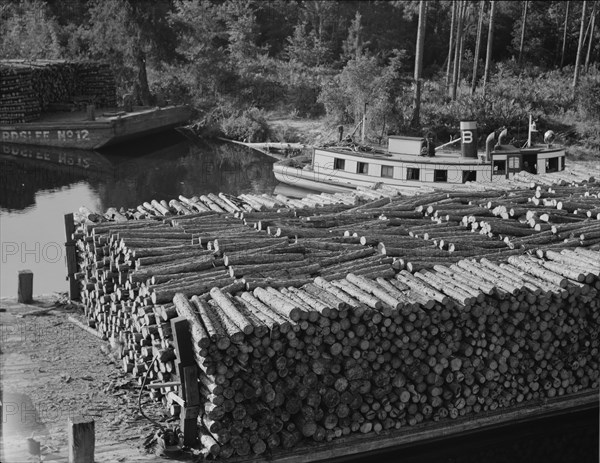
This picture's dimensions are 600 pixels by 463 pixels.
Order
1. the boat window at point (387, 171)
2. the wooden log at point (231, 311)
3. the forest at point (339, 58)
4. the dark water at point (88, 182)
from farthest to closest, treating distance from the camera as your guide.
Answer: the forest at point (339, 58)
the boat window at point (387, 171)
the dark water at point (88, 182)
the wooden log at point (231, 311)

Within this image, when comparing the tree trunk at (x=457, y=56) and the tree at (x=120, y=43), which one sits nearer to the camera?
the tree trunk at (x=457, y=56)

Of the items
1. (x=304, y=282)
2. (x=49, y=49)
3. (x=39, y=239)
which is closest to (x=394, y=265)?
(x=304, y=282)

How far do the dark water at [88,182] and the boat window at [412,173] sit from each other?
26.2 feet

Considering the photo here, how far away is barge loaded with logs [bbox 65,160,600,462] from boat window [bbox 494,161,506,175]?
474 inches

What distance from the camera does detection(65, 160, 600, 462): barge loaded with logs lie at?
49.0ft

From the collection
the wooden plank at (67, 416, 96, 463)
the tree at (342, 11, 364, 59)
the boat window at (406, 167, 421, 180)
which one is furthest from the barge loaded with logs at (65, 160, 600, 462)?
the tree at (342, 11, 364, 59)

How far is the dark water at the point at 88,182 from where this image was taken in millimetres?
29406

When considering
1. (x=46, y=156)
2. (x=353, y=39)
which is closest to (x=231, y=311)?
(x=46, y=156)

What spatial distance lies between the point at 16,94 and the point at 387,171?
75.7ft

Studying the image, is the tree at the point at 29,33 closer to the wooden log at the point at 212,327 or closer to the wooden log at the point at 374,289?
the wooden log at the point at 374,289

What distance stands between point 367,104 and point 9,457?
33701 mm

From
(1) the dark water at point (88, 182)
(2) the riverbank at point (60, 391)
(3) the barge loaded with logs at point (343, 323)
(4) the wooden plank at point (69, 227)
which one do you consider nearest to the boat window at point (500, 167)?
(1) the dark water at point (88, 182)

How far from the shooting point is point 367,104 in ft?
150

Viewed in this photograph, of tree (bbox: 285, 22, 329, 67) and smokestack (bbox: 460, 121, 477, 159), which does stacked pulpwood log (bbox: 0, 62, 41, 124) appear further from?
smokestack (bbox: 460, 121, 477, 159)
